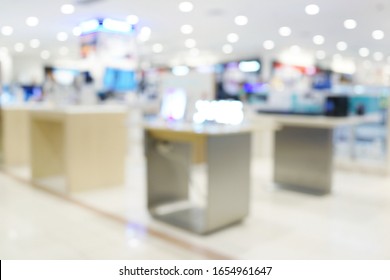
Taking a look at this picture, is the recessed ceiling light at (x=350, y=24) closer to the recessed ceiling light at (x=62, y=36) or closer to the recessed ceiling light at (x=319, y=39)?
the recessed ceiling light at (x=319, y=39)

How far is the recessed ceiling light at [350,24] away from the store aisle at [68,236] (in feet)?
5.45

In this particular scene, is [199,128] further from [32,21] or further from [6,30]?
[32,21]

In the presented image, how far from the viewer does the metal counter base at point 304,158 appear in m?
4.09

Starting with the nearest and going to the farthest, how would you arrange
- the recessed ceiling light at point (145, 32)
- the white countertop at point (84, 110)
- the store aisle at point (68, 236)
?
1. the store aisle at point (68, 236)
2. the recessed ceiling light at point (145, 32)
3. the white countertop at point (84, 110)

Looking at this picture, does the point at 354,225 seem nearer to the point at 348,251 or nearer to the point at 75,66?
the point at 348,251

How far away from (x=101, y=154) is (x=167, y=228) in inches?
62.8

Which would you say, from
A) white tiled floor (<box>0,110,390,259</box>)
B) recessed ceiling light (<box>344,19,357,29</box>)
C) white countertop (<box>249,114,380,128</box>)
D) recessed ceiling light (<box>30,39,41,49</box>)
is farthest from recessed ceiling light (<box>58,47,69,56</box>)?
recessed ceiling light (<box>344,19,357,29</box>)

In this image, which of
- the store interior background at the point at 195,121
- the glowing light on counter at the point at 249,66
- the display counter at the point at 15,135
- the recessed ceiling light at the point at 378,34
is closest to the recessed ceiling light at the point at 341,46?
the store interior background at the point at 195,121

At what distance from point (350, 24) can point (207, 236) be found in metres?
1.71

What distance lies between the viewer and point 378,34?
82.1 inches

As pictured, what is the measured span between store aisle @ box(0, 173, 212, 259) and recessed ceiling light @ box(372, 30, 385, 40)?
5.39 feet

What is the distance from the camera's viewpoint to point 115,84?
4.93 metres

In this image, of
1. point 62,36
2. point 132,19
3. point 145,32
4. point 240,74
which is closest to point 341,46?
point 132,19
